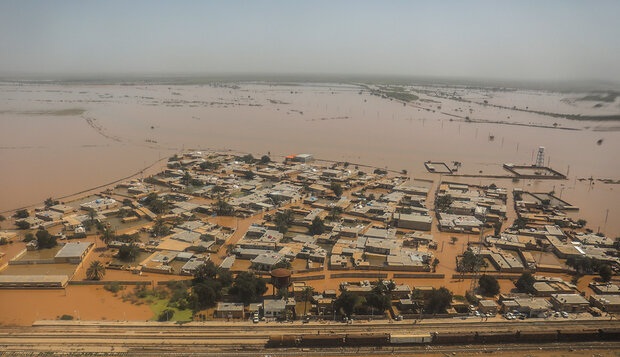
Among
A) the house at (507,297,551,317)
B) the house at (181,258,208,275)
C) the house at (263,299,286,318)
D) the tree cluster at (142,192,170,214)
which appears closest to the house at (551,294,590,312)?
the house at (507,297,551,317)

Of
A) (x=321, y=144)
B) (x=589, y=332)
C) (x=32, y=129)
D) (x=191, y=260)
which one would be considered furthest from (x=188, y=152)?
(x=589, y=332)

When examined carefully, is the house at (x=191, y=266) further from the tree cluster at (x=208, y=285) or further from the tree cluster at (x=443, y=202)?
the tree cluster at (x=443, y=202)

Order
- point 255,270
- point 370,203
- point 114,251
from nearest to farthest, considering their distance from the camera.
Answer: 1. point 255,270
2. point 114,251
3. point 370,203

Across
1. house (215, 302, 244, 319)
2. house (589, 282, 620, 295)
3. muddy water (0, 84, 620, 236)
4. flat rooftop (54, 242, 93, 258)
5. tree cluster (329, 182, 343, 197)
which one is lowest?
house (589, 282, 620, 295)

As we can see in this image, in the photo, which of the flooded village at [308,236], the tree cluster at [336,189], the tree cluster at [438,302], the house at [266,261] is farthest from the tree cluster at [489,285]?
the tree cluster at [336,189]

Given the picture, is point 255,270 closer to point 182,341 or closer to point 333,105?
point 182,341

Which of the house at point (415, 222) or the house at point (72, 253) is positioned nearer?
the house at point (72, 253)

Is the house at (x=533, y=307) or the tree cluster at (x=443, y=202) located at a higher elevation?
the tree cluster at (x=443, y=202)

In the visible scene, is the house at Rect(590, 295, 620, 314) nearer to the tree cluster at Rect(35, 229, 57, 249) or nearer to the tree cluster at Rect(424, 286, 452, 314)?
the tree cluster at Rect(424, 286, 452, 314)
